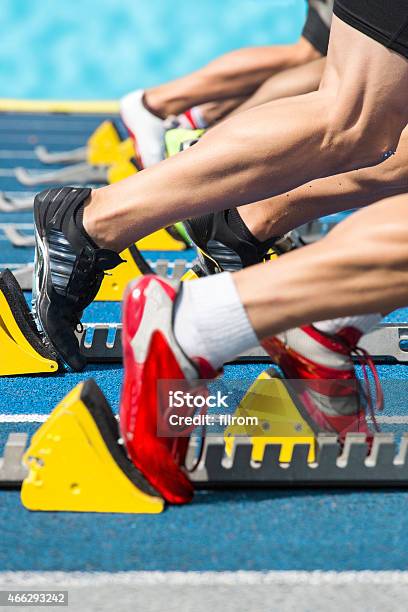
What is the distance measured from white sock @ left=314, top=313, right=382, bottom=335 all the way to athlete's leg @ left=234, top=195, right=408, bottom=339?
24 cm

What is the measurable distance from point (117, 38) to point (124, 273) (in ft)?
31.6

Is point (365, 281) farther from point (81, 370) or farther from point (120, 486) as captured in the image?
point (81, 370)

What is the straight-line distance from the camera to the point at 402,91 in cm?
256

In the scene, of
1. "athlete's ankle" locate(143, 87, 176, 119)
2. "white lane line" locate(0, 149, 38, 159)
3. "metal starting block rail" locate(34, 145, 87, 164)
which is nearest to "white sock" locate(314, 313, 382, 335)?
"athlete's ankle" locate(143, 87, 176, 119)

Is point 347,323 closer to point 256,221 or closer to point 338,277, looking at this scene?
point 338,277

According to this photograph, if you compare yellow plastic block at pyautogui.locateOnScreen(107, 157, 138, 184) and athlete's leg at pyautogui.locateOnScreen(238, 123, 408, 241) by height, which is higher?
athlete's leg at pyautogui.locateOnScreen(238, 123, 408, 241)

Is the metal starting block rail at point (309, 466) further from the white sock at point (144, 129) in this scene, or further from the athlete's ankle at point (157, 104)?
the athlete's ankle at point (157, 104)

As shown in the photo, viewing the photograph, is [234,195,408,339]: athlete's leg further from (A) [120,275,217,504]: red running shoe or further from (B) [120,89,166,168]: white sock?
(B) [120,89,166,168]: white sock

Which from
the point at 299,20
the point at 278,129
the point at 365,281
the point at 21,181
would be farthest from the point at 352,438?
the point at 299,20

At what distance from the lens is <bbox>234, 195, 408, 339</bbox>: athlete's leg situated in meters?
2.04

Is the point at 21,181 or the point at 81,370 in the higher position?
the point at 81,370

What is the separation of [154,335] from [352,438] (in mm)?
504

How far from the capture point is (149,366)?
6.95 ft

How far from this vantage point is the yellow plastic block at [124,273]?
387 centimetres
